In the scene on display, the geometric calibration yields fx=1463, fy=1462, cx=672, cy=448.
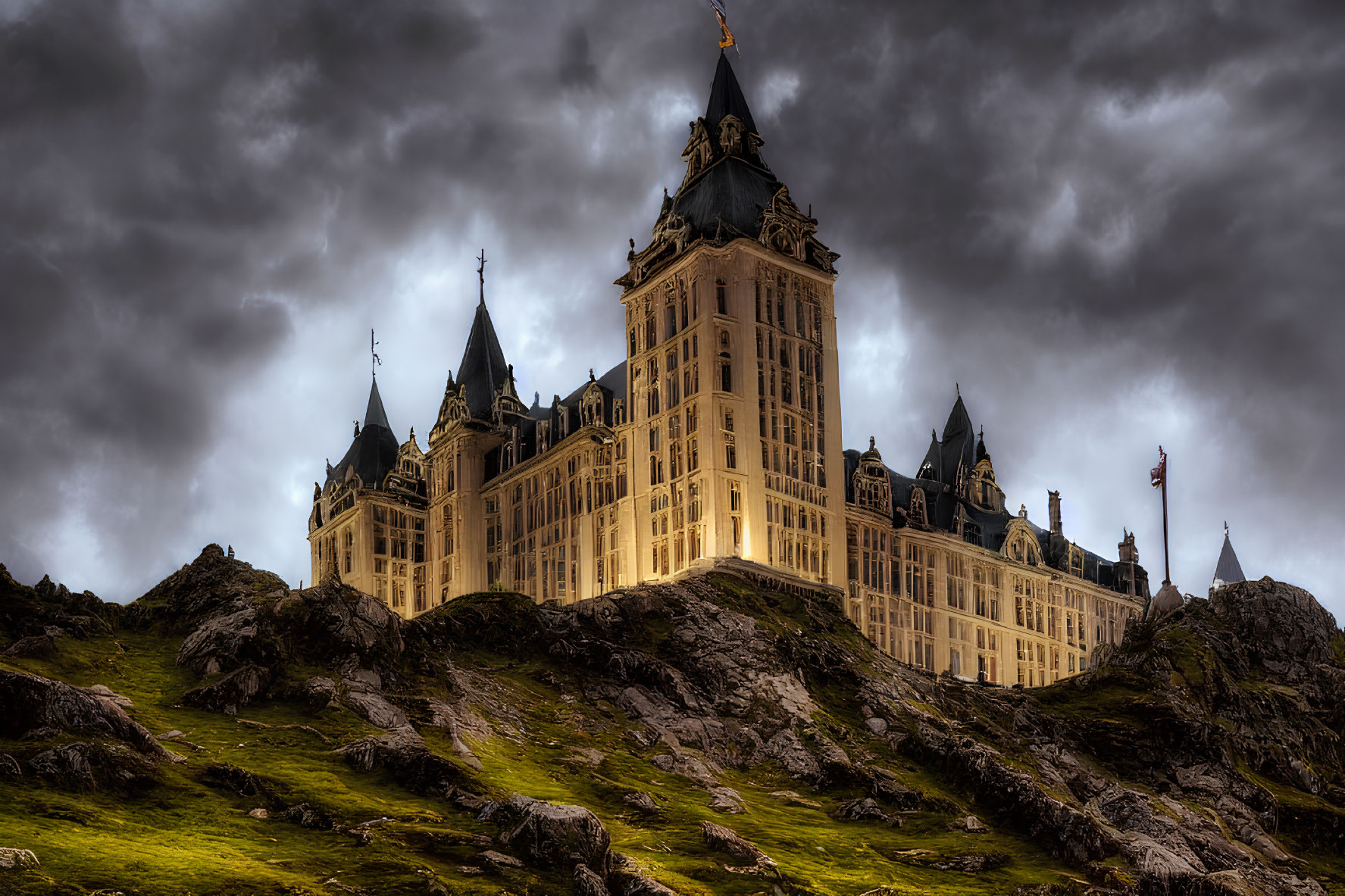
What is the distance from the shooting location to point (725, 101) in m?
180

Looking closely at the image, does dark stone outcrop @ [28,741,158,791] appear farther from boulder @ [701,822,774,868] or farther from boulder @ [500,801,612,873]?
boulder @ [701,822,774,868]

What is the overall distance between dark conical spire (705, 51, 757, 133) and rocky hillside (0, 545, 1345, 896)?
6379 cm

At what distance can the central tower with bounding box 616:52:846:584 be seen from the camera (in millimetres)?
152750

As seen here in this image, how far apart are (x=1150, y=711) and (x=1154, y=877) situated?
38.8 m

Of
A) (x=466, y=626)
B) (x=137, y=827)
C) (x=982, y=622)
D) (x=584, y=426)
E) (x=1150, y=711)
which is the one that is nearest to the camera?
(x=137, y=827)

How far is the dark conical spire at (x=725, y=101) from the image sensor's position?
17875cm

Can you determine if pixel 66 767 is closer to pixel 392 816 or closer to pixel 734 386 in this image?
pixel 392 816

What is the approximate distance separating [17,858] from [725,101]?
13690cm

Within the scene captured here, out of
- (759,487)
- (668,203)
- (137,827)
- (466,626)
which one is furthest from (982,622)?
(137,827)

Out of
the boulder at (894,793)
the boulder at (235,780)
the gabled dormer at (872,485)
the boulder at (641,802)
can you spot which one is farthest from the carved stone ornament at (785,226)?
the boulder at (235,780)

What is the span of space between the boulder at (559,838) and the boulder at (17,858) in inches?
936

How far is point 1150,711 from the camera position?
433 ft

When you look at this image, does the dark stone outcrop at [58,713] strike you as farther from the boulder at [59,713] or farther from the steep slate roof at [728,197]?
the steep slate roof at [728,197]

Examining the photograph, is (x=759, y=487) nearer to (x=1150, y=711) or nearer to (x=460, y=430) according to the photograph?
(x=1150, y=711)
